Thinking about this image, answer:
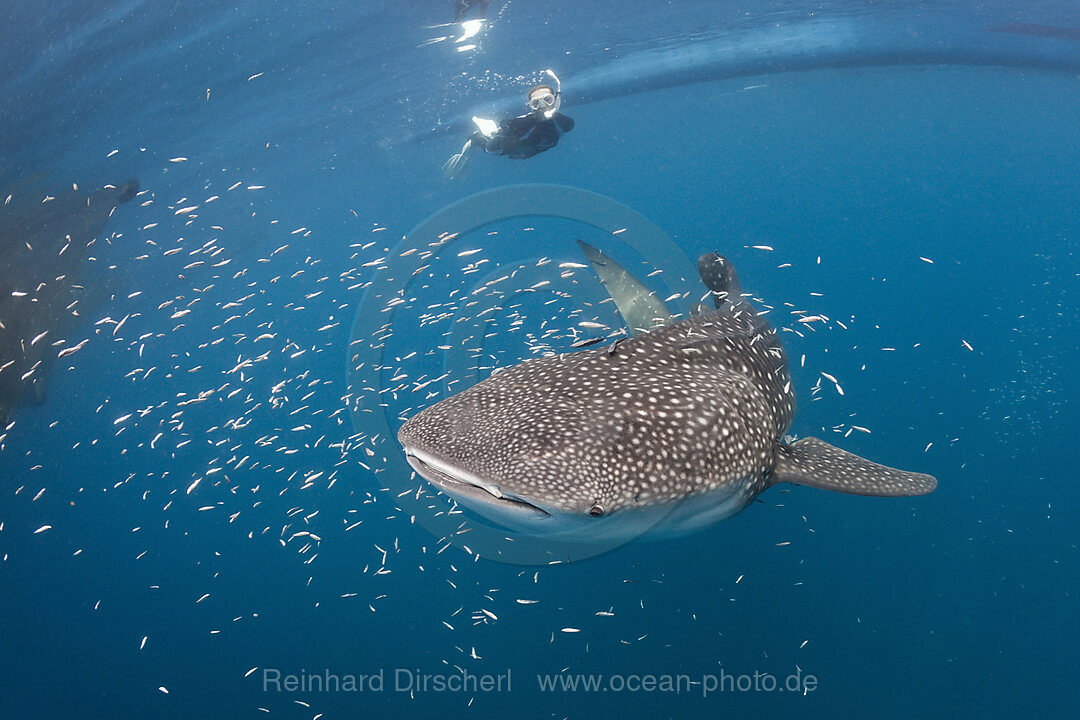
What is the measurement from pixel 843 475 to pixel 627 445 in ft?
6.68

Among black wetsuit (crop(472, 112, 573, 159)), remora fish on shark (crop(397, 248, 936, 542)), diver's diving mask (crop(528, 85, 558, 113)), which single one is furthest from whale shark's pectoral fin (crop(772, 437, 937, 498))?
black wetsuit (crop(472, 112, 573, 159))

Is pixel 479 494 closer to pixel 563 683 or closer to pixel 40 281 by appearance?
pixel 563 683

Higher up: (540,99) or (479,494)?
(540,99)

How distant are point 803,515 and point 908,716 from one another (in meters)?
3.12

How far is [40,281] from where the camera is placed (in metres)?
15.8

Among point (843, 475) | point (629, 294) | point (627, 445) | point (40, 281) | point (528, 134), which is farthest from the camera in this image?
point (40, 281)

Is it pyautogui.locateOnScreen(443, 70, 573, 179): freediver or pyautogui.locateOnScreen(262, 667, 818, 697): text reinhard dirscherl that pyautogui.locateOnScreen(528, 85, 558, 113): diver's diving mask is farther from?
pyautogui.locateOnScreen(262, 667, 818, 697): text reinhard dirscherl

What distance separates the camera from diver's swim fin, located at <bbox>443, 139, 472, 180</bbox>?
28019 mm

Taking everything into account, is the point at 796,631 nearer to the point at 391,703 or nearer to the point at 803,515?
the point at 803,515

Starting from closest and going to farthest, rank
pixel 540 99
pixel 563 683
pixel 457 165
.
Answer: pixel 563 683
pixel 540 99
pixel 457 165

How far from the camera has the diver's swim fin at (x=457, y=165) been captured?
2802cm

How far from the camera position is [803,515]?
333 inches

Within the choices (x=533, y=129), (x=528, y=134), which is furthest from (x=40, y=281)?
(x=533, y=129)

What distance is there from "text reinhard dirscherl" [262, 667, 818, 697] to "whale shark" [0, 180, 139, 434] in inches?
462
